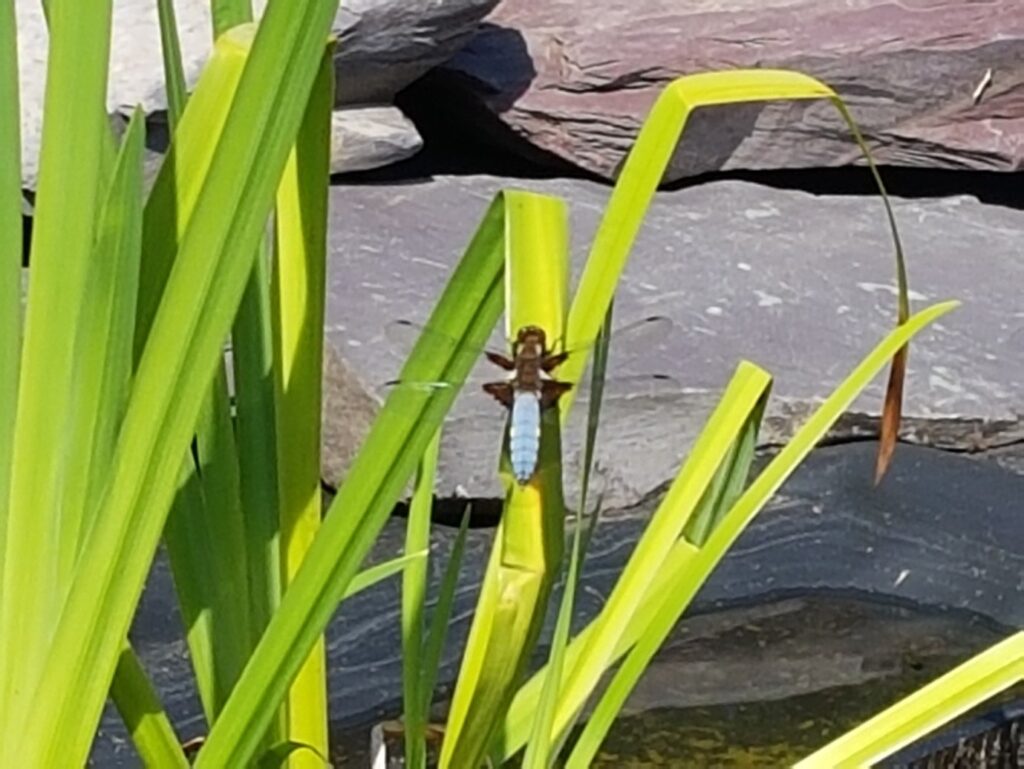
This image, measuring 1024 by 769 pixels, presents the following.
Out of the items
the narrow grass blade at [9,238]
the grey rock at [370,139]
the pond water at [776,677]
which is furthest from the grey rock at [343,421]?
the narrow grass blade at [9,238]

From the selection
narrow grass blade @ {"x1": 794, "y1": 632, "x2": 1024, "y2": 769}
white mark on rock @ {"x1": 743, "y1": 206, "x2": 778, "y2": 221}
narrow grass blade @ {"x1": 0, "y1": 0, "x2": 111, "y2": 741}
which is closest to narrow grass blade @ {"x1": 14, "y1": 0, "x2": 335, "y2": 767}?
narrow grass blade @ {"x1": 0, "y1": 0, "x2": 111, "y2": 741}

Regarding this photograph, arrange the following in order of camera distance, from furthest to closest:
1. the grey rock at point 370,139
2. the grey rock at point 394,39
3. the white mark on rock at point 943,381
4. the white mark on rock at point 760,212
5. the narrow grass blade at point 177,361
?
the white mark on rock at point 760,212 → the grey rock at point 370,139 → the grey rock at point 394,39 → the white mark on rock at point 943,381 → the narrow grass blade at point 177,361

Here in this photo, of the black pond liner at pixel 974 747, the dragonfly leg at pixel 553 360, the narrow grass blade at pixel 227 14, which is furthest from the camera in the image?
the black pond liner at pixel 974 747

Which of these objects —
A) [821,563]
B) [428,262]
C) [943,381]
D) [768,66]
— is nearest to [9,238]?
[821,563]

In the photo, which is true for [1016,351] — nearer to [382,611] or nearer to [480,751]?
[382,611]

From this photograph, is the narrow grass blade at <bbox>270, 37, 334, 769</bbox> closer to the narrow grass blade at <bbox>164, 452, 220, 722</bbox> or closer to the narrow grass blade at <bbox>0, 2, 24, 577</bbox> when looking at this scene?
the narrow grass blade at <bbox>164, 452, 220, 722</bbox>

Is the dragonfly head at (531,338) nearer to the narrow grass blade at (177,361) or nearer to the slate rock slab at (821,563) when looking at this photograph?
the narrow grass blade at (177,361)
